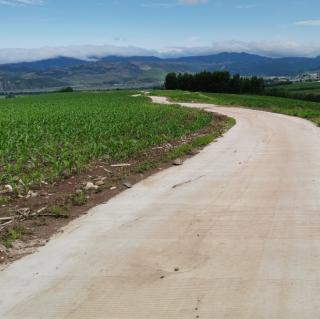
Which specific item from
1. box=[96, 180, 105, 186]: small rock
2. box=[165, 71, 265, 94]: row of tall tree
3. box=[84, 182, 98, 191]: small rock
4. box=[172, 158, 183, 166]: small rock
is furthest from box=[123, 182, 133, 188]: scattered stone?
box=[165, 71, 265, 94]: row of tall tree

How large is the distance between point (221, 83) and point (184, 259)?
100760mm

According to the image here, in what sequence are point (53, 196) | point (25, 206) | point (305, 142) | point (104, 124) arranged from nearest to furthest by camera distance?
point (25, 206) → point (53, 196) → point (305, 142) → point (104, 124)

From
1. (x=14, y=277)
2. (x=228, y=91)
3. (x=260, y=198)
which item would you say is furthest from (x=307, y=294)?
(x=228, y=91)

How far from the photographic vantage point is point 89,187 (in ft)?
36.9

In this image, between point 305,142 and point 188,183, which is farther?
point 305,142

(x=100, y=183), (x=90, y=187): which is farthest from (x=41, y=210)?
(x=100, y=183)

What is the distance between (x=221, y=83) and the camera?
105 m

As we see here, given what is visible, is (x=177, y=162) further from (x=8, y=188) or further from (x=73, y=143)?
(x=8, y=188)

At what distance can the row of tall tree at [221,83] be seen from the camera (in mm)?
104438

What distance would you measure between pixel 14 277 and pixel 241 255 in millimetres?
2796

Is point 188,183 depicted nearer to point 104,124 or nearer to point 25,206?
point 25,206

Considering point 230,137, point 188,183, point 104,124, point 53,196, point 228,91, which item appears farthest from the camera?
point 228,91

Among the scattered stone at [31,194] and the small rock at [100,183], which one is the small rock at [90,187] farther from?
the scattered stone at [31,194]

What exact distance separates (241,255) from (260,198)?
11.3ft
